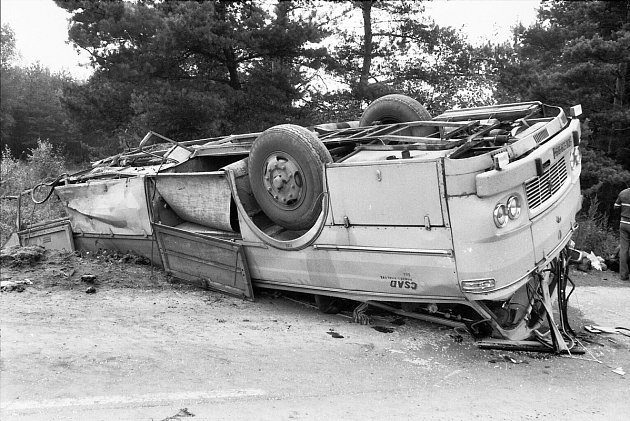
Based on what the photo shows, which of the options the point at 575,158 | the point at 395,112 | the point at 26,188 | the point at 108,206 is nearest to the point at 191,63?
the point at 26,188

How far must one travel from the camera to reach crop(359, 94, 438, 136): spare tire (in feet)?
19.5

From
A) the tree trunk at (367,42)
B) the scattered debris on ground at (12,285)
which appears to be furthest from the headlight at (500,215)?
the tree trunk at (367,42)

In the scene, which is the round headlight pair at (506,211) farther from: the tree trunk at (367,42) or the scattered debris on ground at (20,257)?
the tree trunk at (367,42)

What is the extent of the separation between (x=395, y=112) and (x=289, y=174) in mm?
1895

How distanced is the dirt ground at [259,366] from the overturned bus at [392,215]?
0.96 ft

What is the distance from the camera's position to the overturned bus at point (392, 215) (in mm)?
3904

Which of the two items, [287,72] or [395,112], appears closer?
[395,112]

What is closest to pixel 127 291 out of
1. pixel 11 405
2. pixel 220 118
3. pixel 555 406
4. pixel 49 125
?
pixel 11 405

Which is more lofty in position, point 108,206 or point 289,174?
point 289,174

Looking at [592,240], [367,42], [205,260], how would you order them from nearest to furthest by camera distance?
[205,260]
[592,240]
[367,42]

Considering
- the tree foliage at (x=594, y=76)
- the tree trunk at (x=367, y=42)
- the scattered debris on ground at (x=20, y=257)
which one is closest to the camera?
the scattered debris on ground at (x=20, y=257)

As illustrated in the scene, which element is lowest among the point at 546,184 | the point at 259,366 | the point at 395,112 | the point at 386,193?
the point at 259,366

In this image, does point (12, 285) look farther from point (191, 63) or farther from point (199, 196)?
point (191, 63)

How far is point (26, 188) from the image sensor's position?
11891 mm
